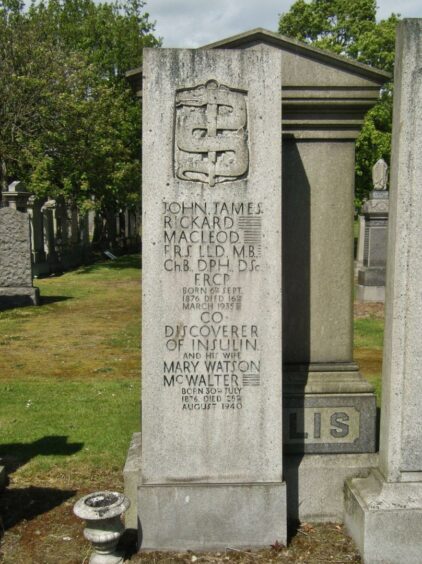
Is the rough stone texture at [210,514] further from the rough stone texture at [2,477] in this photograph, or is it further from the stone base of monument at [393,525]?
the rough stone texture at [2,477]

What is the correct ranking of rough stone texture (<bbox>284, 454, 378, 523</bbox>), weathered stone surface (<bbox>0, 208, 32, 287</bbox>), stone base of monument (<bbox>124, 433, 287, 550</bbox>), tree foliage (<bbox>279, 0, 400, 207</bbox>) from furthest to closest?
tree foliage (<bbox>279, 0, 400, 207</bbox>) < weathered stone surface (<bbox>0, 208, 32, 287</bbox>) < rough stone texture (<bbox>284, 454, 378, 523</bbox>) < stone base of monument (<bbox>124, 433, 287, 550</bbox>)

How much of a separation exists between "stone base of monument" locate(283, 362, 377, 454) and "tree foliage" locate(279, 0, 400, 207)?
89.2 ft

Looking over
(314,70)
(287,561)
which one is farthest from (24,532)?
(314,70)

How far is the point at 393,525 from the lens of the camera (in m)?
4.39

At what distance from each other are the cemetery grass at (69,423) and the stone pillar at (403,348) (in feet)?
1.20

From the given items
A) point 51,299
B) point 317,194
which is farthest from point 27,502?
point 51,299

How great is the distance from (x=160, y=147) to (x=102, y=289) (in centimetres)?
1599

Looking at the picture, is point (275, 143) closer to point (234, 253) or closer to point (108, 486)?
point (234, 253)

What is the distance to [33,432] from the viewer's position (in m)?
7.22

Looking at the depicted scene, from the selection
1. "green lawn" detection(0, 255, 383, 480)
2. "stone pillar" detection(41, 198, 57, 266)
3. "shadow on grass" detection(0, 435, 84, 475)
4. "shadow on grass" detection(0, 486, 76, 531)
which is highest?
"stone pillar" detection(41, 198, 57, 266)

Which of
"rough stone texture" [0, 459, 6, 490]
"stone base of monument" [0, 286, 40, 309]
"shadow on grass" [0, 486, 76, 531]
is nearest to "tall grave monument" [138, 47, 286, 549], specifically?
"shadow on grass" [0, 486, 76, 531]

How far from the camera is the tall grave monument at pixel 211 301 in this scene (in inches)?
177

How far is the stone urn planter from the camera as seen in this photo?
4.26m

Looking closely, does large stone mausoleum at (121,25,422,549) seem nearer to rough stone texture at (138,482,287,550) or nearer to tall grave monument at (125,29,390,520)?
rough stone texture at (138,482,287,550)
